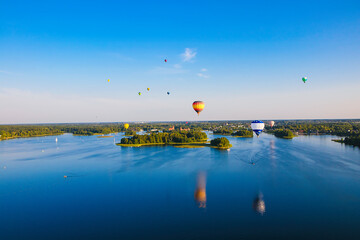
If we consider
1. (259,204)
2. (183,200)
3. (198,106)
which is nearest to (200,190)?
(183,200)

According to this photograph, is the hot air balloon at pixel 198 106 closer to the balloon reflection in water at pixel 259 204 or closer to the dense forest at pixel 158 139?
the balloon reflection in water at pixel 259 204

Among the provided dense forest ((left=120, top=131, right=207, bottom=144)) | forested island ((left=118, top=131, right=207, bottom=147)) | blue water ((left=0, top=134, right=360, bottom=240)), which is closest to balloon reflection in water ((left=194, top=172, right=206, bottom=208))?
blue water ((left=0, top=134, right=360, bottom=240))

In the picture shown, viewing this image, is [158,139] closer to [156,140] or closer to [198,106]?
[156,140]

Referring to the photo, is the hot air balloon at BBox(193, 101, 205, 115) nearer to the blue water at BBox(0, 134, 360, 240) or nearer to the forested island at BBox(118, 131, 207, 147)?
the blue water at BBox(0, 134, 360, 240)

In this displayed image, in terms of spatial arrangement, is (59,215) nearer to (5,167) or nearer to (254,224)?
(254,224)

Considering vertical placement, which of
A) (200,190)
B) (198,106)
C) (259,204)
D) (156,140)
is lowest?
(259,204)
